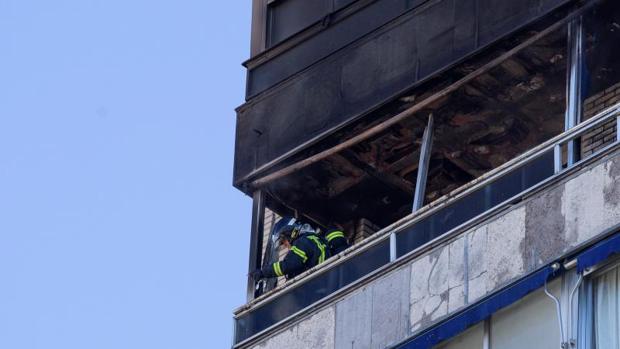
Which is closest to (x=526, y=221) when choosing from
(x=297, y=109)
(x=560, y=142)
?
(x=560, y=142)

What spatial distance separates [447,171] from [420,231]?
3.64 m

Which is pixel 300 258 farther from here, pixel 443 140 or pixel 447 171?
pixel 447 171

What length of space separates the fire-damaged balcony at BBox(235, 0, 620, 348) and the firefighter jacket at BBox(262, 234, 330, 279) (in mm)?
415

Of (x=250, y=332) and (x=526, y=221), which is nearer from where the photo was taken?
(x=526, y=221)

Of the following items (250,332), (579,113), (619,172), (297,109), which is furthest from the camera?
(297,109)

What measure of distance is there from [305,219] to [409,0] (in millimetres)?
3434

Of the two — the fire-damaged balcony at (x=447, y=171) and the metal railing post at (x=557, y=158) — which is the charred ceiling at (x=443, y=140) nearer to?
the fire-damaged balcony at (x=447, y=171)

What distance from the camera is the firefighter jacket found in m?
23.2

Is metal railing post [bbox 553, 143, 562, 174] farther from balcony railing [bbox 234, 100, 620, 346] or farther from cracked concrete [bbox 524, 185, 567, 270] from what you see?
cracked concrete [bbox 524, 185, 567, 270]

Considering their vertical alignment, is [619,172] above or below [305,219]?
below

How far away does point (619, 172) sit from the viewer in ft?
62.3

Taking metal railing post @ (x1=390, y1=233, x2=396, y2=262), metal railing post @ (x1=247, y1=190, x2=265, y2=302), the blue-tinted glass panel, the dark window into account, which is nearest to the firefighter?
metal railing post @ (x1=247, y1=190, x2=265, y2=302)

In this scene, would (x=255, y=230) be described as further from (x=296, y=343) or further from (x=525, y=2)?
(x=525, y=2)

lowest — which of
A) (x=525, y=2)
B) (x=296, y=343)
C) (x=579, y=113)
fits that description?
(x=296, y=343)
